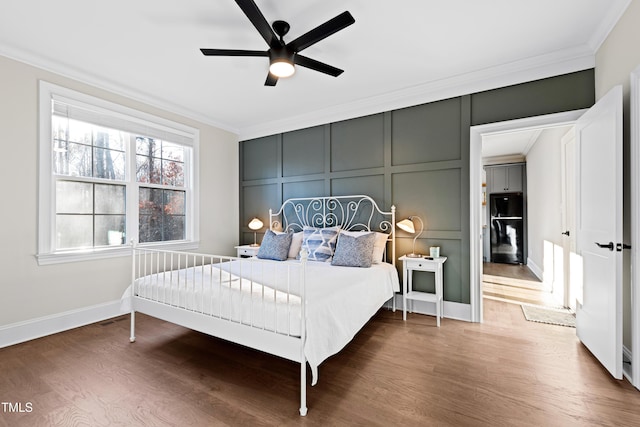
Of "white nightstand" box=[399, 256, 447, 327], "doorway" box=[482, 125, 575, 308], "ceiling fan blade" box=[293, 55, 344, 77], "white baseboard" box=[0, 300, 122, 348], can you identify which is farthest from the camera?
"doorway" box=[482, 125, 575, 308]

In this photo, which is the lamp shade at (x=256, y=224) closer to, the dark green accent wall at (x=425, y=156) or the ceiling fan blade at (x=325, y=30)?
the dark green accent wall at (x=425, y=156)

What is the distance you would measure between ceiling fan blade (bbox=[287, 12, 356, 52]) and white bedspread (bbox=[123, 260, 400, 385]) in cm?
170

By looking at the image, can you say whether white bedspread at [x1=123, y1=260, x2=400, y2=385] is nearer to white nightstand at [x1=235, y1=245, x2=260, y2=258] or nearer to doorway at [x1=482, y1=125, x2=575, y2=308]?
white nightstand at [x1=235, y1=245, x2=260, y2=258]

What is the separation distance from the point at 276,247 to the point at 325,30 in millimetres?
2523

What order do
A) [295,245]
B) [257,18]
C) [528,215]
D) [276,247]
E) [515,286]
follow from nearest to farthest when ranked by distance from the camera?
[257,18], [276,247], [295,245], [515,286], [528,215]

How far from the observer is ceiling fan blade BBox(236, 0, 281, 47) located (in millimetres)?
1718

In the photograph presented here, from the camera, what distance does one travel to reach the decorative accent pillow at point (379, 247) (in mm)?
3416

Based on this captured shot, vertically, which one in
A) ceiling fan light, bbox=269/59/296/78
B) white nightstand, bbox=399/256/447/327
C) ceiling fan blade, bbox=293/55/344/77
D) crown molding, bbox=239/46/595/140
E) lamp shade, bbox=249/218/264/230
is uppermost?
crown molding, bbox=239/46/595/140

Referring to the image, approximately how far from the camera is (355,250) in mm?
3197

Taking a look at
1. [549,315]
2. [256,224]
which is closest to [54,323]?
[256,224]

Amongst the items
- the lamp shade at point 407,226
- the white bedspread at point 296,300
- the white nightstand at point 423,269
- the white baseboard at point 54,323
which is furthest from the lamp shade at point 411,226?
the white baseboard at point 54,323

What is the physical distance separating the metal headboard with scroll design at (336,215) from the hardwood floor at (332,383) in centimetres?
139

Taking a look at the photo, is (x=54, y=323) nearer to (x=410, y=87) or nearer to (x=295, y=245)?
(x=295, y=245)

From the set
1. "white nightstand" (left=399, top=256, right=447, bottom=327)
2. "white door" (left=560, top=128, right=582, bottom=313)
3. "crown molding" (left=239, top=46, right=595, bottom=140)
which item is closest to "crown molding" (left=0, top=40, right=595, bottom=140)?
"crown molding" (left=239, top=46, right=595, bottom=140)
